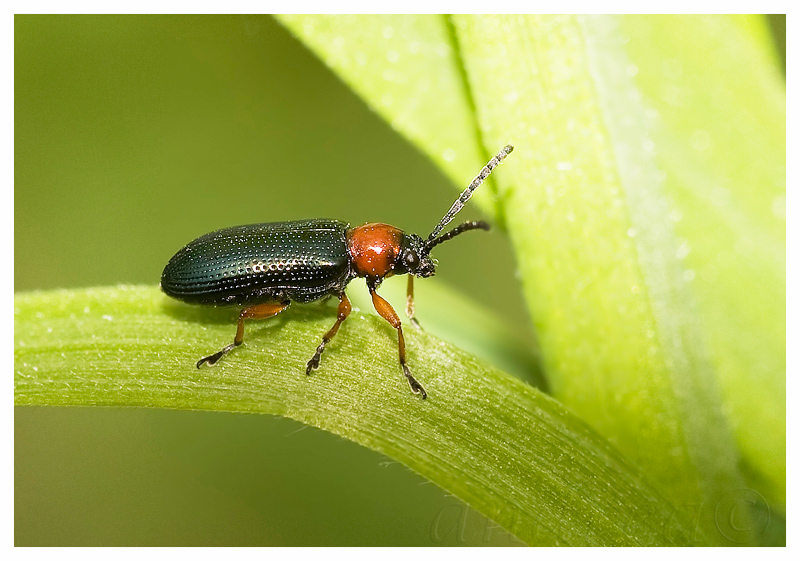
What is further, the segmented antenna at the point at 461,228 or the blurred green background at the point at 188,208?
the blurred green background at the point at 188,208

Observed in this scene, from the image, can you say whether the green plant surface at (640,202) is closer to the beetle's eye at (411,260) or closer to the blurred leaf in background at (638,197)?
the blurred leaf in background at (638,197)

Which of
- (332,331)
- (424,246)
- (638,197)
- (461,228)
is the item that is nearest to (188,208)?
(424,246)

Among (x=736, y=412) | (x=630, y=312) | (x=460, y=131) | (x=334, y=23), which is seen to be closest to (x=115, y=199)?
(x=334, y=23)

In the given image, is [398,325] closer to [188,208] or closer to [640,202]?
[640,202]

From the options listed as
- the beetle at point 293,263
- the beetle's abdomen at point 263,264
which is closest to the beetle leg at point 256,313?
the beetle at point 293,263

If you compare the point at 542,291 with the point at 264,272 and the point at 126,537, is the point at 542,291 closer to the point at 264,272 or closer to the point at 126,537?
the point at 264,272

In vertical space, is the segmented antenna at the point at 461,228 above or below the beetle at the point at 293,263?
above

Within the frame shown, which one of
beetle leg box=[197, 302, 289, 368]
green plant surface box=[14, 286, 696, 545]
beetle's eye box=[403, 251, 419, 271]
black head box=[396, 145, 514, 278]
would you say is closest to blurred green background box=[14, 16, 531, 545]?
black head box=[396, 145, 514, 278]
